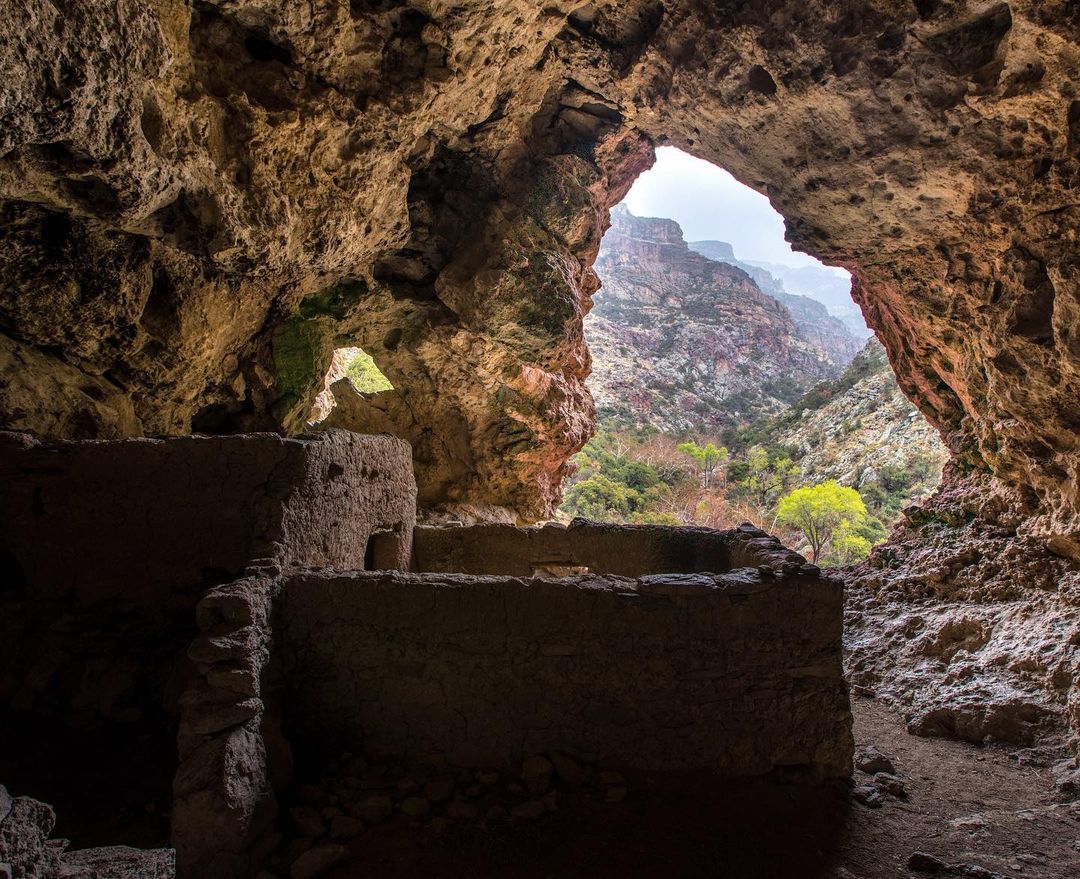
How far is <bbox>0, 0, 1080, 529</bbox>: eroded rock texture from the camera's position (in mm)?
4520

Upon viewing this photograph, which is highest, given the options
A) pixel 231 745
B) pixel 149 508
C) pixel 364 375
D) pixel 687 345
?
pixel 687 345

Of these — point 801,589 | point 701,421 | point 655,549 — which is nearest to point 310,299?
point 655,549

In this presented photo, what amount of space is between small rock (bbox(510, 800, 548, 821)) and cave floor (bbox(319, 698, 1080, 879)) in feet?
0.15

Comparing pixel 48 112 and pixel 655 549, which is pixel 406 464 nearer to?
pixel 655 549

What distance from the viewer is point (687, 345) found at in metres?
32.4

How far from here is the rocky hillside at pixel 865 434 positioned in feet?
62.5

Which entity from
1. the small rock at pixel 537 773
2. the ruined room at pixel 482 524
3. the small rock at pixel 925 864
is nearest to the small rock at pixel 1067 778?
the ruined room at pixel 482 524

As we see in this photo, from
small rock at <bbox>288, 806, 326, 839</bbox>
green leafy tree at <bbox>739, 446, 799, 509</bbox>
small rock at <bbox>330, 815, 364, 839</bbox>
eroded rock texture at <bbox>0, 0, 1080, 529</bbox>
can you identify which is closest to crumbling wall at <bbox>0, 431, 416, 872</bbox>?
small rock at <bbox>288, 806, 326, 839</bbox>

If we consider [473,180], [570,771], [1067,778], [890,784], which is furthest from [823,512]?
[570,771]

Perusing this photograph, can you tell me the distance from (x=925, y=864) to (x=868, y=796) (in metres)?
0.51

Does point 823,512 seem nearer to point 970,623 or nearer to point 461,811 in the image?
point 970,623

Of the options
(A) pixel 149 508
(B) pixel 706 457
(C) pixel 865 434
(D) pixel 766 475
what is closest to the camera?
(A) pixel 149 508

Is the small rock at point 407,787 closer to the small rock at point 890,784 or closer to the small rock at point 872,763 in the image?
the small rock at point 890,784

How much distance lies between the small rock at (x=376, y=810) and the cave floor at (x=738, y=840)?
6 centimetres
